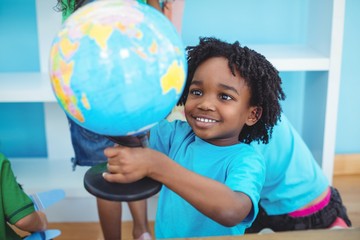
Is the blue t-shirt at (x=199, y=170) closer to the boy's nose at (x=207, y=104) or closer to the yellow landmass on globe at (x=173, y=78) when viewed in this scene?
the boy's nose at (x=207, y=104)

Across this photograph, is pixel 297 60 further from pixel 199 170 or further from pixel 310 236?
pixel 310 236

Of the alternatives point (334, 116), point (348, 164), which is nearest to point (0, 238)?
point (334, 116)

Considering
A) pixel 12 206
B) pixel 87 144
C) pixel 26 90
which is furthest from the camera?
pixel 26 90

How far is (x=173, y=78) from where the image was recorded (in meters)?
0.77

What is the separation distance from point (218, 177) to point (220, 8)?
4.99 ft

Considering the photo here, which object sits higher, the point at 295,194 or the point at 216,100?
the point at 216,100

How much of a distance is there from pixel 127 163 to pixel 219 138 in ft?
1.31

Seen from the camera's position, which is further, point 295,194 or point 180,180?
point 295,194

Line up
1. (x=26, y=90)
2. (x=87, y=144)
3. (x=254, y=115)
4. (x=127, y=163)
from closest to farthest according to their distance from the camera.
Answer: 1. (x=127, y=163)
2. (x=254, y=115)
3. (x=87, y=144)
4. (x=26, y=90)

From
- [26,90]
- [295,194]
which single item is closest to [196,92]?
[295,194]

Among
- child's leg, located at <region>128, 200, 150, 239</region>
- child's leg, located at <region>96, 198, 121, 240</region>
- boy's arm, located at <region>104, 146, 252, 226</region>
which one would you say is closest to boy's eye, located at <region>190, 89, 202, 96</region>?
boy's arm, located at <region>104, 146, 252, 226</region>

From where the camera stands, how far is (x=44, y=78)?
7.30 ft

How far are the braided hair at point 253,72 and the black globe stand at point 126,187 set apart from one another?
0.37m

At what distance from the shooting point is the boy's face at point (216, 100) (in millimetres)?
1102
